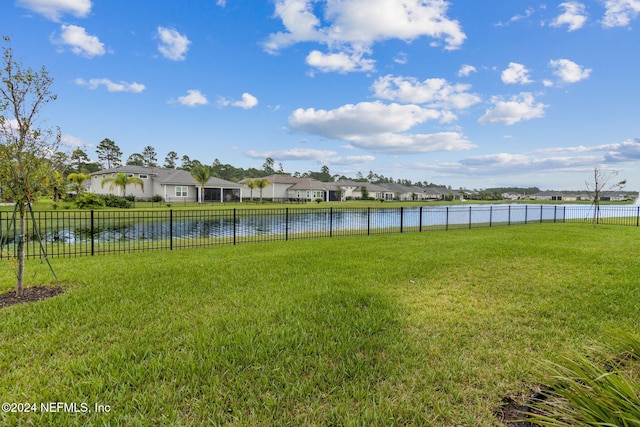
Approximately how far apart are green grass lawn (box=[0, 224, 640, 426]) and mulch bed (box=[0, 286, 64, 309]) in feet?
0.73

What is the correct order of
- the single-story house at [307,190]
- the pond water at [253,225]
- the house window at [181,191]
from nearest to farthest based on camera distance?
the pond water at [253,225] → the house window at [181,191] → the single-story house at [307,190]

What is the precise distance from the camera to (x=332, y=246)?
8656mm

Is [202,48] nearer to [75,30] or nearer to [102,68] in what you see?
[75,30]

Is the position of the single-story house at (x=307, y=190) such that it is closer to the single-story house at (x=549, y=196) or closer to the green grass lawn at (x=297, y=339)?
the green grass lawn at (x=297, y=339)

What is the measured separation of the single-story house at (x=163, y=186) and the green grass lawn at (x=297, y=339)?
36.3 m

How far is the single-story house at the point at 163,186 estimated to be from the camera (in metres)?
39.3

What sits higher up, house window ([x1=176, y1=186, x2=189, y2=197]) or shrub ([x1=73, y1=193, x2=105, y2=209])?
house window ([x1=176, y1=186, x2=189, y2=197])

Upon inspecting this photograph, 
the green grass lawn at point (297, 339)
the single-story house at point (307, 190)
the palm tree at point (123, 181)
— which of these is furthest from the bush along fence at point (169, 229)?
the single-story house at point (307, 190)

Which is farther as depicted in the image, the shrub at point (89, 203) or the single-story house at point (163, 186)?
the single-story house at point (163, 186)

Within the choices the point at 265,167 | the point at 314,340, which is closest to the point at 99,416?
the point at 314,340

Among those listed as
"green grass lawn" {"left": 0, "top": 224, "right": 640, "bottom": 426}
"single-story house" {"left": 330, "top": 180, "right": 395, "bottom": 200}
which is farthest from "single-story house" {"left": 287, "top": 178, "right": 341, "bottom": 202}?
"green grass lawn" {"left": 0, "top": 224, "right": 640, "bottom": 426}

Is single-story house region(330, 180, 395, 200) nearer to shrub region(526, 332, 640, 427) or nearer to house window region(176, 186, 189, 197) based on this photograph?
house window region(176, 186, 189, 197)

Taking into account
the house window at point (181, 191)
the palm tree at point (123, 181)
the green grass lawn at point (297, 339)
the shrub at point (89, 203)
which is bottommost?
the green grass lawn at point (297, 339)

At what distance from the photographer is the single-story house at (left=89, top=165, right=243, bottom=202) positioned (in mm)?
39281
